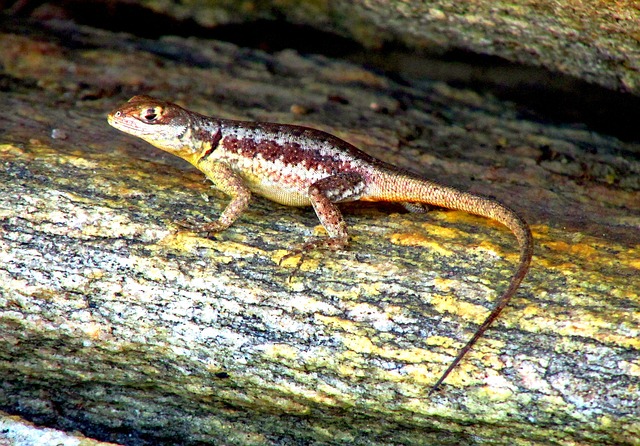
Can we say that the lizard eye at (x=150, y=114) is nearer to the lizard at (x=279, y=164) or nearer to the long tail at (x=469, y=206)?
the lizard at (x=279, y=164)

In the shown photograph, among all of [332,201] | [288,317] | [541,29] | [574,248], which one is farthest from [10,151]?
[541,29]

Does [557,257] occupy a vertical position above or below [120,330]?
above

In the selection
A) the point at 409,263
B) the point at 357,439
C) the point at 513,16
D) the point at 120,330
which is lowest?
the point at 357,439

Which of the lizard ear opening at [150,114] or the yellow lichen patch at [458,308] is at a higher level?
the lizard ear opening at [150,114]

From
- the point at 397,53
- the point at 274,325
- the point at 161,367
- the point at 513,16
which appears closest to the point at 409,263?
the point at 274,325

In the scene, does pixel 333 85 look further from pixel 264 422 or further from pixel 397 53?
pixel 264 422

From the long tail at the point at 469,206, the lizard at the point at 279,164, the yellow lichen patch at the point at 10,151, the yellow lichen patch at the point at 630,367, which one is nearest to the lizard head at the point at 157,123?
the lizard at the point at 279,164

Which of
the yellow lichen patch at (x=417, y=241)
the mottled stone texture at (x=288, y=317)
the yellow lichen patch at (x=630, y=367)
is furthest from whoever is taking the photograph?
the yellow lichen patch at (x=417, y=241)
